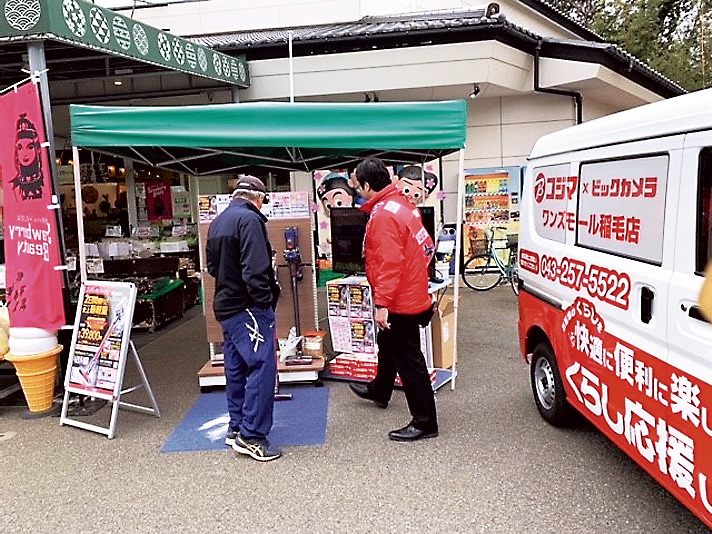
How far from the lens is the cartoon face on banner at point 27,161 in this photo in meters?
4.77

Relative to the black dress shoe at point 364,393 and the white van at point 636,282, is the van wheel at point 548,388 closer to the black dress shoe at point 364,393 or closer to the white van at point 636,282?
the white van at point 636,282

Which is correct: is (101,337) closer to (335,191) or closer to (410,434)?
(410,434)

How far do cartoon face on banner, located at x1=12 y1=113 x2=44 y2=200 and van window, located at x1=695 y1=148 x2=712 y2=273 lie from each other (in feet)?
14.7

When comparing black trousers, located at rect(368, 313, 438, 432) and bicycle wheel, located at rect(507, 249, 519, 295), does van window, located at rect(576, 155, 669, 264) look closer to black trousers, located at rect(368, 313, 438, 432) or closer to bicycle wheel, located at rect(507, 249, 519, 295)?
black trousers, located at rect(368, 313, 438, 432)

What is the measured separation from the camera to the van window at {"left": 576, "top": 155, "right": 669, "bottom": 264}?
2.76 m

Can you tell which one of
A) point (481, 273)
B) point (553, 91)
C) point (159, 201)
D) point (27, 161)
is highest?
point (553, 91)

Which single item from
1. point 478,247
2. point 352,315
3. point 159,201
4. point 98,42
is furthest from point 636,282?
point 159,201

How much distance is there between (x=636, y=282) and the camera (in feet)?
9.41

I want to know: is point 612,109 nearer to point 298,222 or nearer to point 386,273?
point 298,222

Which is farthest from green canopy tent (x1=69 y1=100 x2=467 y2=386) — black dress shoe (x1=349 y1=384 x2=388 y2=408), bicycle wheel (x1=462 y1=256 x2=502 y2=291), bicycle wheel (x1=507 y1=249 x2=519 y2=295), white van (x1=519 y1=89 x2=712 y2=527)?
bicycle wheel (x1=462 y1=256 x2=502 y2=291)

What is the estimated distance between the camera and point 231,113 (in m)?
4.45

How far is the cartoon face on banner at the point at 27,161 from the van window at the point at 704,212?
14.7 ft

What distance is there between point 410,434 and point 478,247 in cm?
706

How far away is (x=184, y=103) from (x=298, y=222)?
567 centimetres
